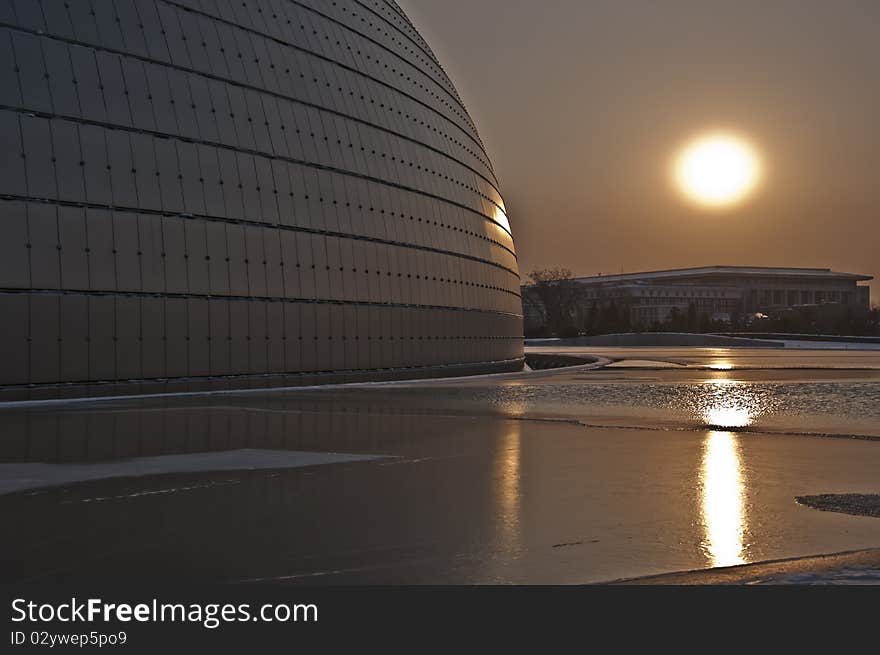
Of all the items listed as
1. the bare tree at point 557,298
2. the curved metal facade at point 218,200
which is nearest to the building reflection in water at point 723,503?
the curved metal facade at point 218,200

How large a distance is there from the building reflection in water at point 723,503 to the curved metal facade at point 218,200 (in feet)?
49.0

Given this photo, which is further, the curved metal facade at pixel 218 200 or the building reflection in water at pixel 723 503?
the curved metal facade at pixel 218 200

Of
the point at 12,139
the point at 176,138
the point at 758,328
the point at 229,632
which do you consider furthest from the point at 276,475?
the point at 758,328

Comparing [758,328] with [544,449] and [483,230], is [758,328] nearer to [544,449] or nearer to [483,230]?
[483,230]

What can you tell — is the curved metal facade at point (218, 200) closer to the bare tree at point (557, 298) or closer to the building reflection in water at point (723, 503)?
the building reflection in water at point (723, 503)

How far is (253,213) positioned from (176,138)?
9.60ft

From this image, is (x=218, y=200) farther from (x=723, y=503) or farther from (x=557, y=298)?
(x=557, y=298)

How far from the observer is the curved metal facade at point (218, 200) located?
2347cm

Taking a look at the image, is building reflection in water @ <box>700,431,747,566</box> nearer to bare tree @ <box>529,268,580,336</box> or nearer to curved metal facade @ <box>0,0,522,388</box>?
curved metal facade @ <box>0,0,522,388</box>

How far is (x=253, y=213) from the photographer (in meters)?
28.2

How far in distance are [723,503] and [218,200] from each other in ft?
65.3

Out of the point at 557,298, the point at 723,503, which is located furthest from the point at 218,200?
the point at 557,298

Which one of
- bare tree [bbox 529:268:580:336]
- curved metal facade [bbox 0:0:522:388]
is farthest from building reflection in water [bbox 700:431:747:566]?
bare tree [bbox 529:268:580:336]

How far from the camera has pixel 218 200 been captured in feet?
89.1
